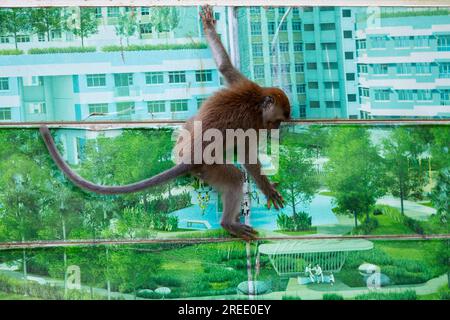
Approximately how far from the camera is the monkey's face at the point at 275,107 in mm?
3141

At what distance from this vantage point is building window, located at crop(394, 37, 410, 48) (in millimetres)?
3324

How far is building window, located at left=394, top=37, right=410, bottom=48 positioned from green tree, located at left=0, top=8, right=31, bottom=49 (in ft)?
5.64

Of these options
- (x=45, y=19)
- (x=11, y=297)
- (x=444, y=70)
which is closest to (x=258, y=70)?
(x=444, y=70)

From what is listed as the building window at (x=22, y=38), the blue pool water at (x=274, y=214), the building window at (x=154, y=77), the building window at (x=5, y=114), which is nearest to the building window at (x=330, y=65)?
the blue pool water at (x=274, y=214)

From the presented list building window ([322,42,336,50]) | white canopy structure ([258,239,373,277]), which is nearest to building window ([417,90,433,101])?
building window ([322,42,336,50])

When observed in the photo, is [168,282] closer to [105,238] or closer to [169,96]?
[105,238]

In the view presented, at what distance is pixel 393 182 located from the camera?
3.37m

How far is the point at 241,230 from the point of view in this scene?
323 centimetres

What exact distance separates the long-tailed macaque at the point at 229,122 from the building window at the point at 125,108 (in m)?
0.30

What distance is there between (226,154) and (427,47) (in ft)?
3.56

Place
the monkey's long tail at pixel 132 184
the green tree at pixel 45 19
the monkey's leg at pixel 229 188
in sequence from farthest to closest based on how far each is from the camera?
the green tree at pixel 45 19, the monkey's leg at pixel 229 188, the monkey's long tail at pixel 132 184

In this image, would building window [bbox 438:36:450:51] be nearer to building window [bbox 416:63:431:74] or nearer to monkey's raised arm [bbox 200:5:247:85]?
building window [bbox 416:63:431:74]

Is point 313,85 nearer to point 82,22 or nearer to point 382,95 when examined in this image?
point 382,95

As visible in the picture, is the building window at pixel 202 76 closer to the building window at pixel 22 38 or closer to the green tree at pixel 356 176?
the green tree at pixel 356 176
